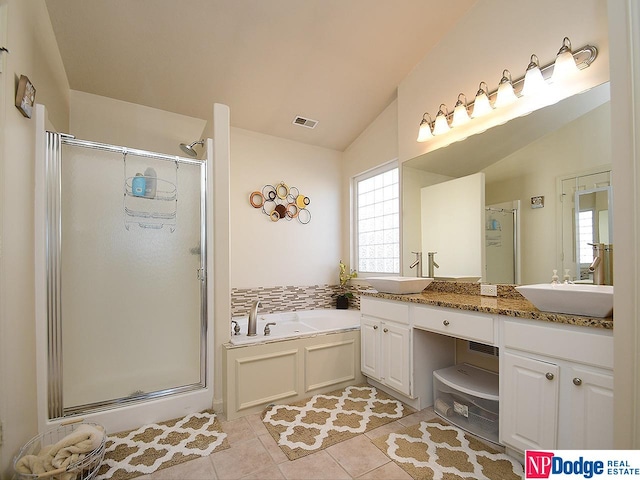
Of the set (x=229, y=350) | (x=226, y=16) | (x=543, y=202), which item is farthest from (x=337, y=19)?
(x=229, y=350)

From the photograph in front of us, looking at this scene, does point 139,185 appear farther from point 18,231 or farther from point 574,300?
point 574,300

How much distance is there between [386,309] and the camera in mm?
2361

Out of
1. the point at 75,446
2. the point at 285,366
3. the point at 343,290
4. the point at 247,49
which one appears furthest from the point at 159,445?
the point at 247,49

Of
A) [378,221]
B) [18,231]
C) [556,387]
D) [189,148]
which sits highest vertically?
[189,148]

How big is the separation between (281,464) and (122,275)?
1.63 metres

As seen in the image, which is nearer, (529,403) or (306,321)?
(529,403)

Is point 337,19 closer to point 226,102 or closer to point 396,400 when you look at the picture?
point 226,102

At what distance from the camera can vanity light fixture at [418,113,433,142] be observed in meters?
2.57

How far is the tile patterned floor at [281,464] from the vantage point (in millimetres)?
1553

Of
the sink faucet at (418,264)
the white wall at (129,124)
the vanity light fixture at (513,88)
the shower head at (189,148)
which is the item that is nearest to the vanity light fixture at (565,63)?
the vanity light fixture at (513,88)

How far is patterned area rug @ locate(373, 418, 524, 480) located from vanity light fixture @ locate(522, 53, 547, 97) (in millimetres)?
2181

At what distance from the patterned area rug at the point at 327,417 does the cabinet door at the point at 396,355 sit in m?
0.18

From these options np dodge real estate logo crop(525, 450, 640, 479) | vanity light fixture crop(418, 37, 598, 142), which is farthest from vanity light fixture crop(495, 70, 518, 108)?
np dodge real estate logo crop(525, 450, 640, 479)

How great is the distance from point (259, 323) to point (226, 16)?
257cm
